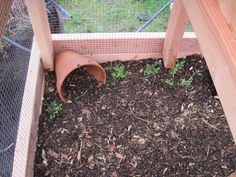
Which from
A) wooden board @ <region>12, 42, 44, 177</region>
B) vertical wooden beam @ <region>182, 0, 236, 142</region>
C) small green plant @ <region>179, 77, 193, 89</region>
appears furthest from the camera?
small green plant @ <region>179, 77, 193, 89</region>

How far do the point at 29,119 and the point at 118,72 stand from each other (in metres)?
0.61

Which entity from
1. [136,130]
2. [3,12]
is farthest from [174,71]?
[3,12]

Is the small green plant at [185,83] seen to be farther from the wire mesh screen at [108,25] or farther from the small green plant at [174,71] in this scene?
the wire mesh screen at [108,25]

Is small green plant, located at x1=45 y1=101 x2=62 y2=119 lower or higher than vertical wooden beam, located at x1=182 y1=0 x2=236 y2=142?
higher

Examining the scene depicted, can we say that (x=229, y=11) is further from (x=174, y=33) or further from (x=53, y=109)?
(x=53, y=109)

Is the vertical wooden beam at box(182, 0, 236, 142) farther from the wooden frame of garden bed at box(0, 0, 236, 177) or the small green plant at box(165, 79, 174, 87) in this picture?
the small green plant at box(165, 79, 174, 87)

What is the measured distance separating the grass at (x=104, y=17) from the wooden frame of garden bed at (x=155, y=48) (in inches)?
16.1

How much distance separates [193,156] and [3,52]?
4.04 feet

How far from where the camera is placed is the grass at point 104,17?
6.91 feet

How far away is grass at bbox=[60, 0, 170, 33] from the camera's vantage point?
2107 mm

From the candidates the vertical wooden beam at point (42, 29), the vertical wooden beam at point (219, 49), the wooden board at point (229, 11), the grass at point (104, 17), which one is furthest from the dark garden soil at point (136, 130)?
the wooden board at point (229, 11)

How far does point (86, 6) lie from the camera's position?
2.14 metres

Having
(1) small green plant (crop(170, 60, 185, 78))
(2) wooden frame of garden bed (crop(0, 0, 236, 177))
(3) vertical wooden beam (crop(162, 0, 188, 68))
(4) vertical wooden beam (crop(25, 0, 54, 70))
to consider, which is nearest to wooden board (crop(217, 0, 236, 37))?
(2) wooden frame of garden bed (crop(0, 0, 236, 177))

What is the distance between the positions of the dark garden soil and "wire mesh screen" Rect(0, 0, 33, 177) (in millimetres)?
173
